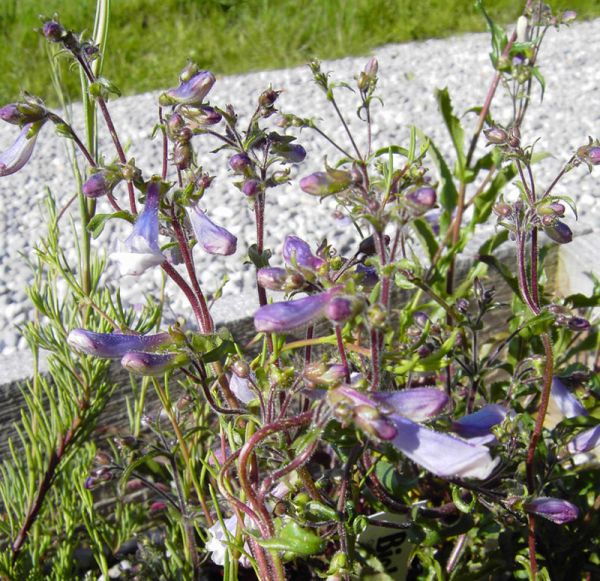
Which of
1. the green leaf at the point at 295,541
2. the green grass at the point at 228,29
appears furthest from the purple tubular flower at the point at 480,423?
the green grass at the point at 228,29

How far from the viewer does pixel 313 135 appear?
337cm

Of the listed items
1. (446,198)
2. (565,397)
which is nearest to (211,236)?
(565,397)

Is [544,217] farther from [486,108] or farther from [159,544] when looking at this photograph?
[159,544]

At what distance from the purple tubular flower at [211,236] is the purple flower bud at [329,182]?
16 centimetres

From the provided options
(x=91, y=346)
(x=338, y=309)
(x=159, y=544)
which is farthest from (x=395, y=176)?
(x=159, y=544)

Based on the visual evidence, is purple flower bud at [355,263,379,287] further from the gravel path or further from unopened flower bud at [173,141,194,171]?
the gravel path

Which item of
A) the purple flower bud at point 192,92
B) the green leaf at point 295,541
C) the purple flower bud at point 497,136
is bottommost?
the green leaf at point 295,541

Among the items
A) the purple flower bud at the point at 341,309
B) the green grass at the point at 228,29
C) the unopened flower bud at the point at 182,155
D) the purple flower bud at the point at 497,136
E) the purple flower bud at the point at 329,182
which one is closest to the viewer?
the purple flower bud at the point at 341,309

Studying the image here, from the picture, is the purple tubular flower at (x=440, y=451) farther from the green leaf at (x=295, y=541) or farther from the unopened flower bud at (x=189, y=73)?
the unopened flower bud at (x=189, y=73)

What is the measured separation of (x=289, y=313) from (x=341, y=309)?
0.08 meters

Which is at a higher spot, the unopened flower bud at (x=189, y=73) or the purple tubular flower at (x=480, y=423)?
the unopened flower bud at (x=189, y=73)

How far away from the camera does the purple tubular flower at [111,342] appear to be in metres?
0.89

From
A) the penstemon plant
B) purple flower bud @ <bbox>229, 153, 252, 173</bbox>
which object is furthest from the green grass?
purple flower bud @ <bbox>229, 153, 252, 173</bbox>

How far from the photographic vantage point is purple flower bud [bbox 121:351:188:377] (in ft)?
2.76
